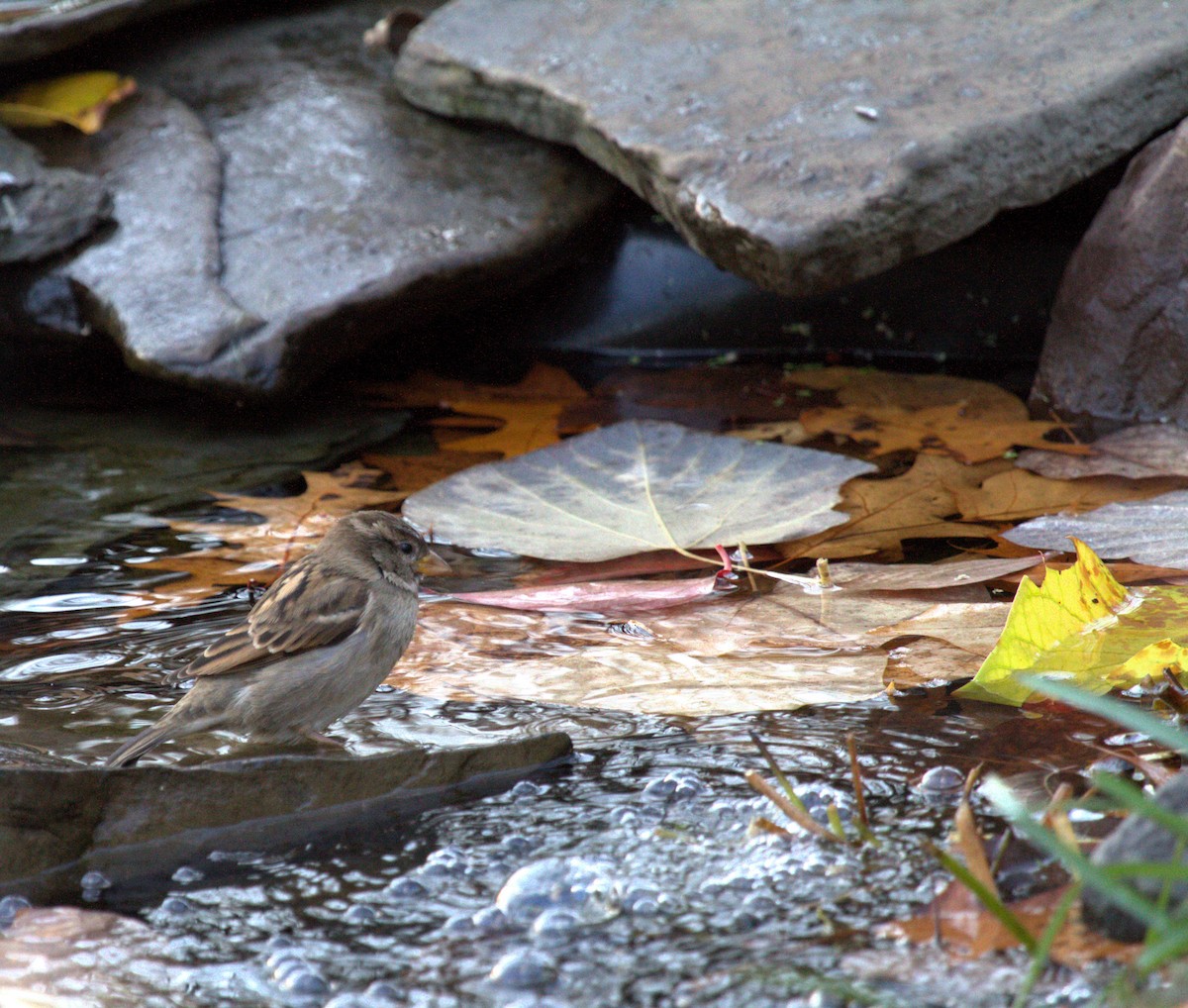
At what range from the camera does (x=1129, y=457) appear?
13.0 feet

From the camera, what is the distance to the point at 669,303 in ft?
18.9

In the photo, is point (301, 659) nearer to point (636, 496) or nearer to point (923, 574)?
point (636, 496)

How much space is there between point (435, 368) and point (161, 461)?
1.34 m

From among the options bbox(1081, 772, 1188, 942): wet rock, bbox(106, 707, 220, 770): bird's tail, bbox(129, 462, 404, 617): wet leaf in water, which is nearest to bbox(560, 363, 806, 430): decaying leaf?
bbox(129, 462, 404, 617): wet leaf in water

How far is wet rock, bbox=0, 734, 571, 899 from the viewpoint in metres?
2.26

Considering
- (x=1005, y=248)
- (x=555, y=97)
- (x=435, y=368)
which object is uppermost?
(x=555, y=97)

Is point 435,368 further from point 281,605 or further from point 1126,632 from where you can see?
point 1126,632

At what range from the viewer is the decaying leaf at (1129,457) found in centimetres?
386

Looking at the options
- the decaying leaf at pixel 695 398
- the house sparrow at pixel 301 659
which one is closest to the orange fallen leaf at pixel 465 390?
the decaying leaf at pixel 695 398

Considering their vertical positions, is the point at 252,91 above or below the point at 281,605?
above

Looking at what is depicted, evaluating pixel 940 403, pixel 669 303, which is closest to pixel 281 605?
pixel 940 403

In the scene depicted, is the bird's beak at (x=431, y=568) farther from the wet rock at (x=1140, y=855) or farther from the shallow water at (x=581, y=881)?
the wet rock at (x=1140, y=855)

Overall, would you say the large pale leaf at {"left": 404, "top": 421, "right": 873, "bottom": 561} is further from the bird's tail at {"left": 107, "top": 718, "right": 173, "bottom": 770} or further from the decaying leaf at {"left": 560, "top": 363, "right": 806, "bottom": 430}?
the bird's tail at {"left": 107, "top": 718, "right": 173, "bottom": 770}

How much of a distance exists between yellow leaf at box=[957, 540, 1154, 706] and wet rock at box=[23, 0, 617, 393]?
294 cm
